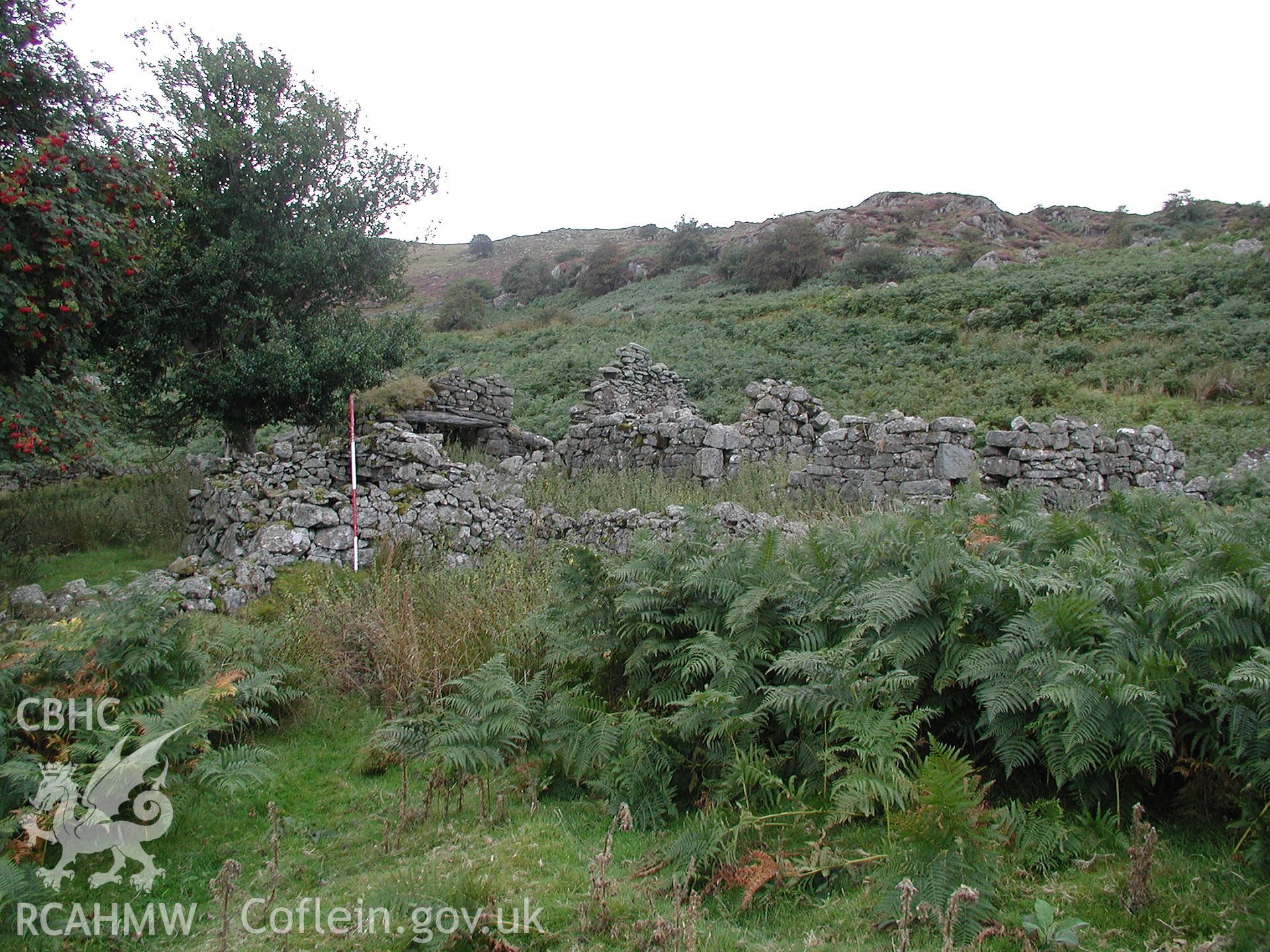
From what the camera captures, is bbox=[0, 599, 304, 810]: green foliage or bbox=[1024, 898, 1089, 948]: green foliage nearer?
bbox=[1024, 898, 1089, 948]: green foliage

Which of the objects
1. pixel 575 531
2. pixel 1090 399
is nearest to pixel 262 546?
pixel 575 531

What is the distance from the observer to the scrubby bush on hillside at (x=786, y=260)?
3884 centimetres

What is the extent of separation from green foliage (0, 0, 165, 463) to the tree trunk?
356 centimetres

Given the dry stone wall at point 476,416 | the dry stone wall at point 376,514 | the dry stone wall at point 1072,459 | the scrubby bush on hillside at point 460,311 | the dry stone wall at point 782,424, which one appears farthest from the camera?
the scrubby bush on hillside at point 460,311

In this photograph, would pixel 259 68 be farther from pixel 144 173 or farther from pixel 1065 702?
pixel 1065 702

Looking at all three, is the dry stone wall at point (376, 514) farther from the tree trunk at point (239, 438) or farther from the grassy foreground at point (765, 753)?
the grassy foreground at point (765, 753)

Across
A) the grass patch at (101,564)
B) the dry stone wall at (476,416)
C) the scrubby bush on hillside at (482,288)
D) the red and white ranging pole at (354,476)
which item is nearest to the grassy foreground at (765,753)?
the red and white ranging pole at (354,476)

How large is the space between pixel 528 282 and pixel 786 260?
776 inches

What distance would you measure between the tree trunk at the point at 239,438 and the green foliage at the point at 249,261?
28mm

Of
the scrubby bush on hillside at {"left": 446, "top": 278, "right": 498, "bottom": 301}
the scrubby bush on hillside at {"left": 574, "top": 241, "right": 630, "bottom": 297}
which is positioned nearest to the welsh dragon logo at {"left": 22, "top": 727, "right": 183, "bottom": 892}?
the scrubby bush on hillside at {"left": 574, "top": 241, "right": 630, "bottom": 297}

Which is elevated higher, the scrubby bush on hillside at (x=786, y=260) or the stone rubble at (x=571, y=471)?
the scrubby bush on hillside at (x=786, y=260)

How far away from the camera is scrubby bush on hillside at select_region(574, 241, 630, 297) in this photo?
48.3m

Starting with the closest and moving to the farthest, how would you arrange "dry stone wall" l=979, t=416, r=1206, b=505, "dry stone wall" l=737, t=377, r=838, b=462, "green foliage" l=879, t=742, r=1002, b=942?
1. "green foliage" l=879, t=742, r=1002, b=942
2. "dry stone wall" l=979, t=416, r=1206, b=505
3. "dry stone wall" l=737, t=377, r=838, b=462

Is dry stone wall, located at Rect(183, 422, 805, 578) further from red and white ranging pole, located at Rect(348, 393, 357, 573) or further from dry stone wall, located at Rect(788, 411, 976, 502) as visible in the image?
dry stone wall, located at Rect(788, 411, 976, 502)
